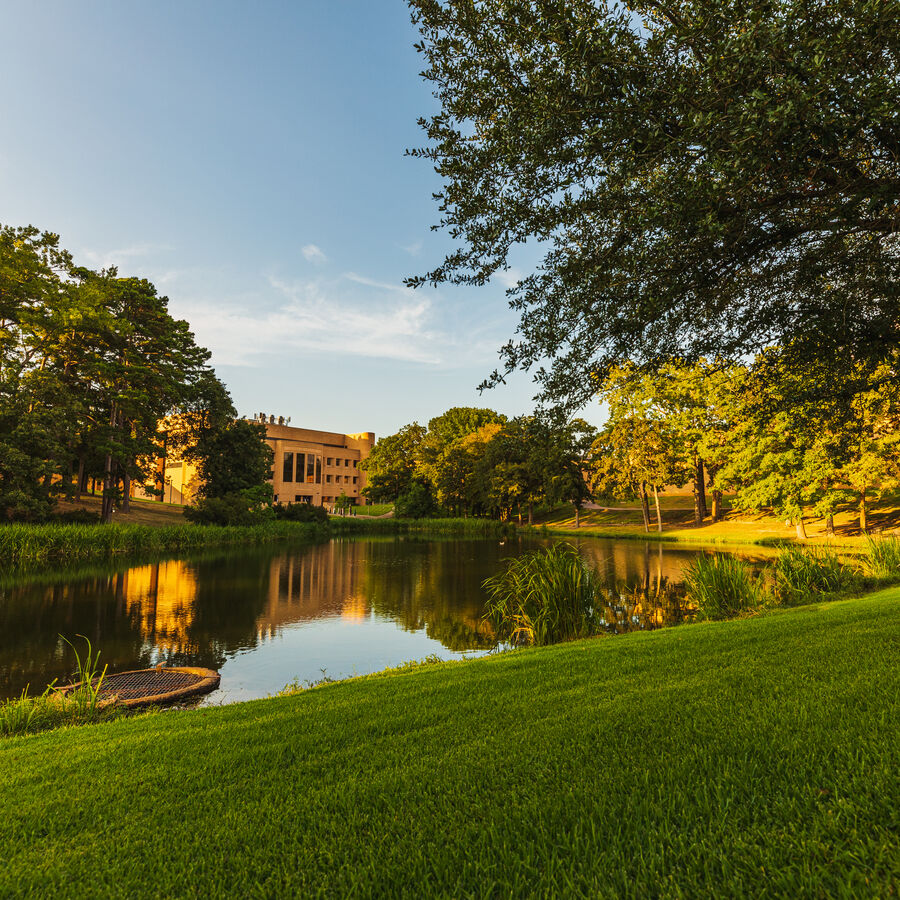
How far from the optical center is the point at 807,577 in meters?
11.3

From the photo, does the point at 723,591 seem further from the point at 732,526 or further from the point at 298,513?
the point at 298,513

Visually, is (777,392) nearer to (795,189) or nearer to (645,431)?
(795,189)

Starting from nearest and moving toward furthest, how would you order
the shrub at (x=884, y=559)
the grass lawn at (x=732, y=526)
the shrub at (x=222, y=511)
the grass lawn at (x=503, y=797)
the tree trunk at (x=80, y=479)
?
the grass lawn at (x=503, y=797)
the shrub at (x=884, y=559)
the grass lawn at (x=732, y=526)
the tree trunk at (x=80, y=479)
the shrub at (x=222, y=511)

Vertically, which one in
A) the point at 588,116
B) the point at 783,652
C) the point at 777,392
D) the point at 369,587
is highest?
the point at 588,116

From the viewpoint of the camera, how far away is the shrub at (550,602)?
9.22 metres

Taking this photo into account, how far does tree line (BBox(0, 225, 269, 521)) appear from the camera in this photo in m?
22.4

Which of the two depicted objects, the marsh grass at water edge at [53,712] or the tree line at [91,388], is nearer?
the marsh grass at water edge at [53,712]

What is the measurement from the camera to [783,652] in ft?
14.9

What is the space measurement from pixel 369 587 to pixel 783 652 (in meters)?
14.2

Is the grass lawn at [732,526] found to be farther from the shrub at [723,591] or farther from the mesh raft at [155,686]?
the mesh raft at [155,686]

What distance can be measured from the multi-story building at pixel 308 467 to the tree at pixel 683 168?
163 feet

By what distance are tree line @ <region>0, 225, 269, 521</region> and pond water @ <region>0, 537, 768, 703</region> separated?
8.16 meters

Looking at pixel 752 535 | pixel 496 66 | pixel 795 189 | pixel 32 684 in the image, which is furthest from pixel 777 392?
pixel 752 535

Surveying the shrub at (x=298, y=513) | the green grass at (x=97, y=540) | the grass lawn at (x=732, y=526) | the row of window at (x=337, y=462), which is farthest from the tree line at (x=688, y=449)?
the green grass at (x=97, y=540)
